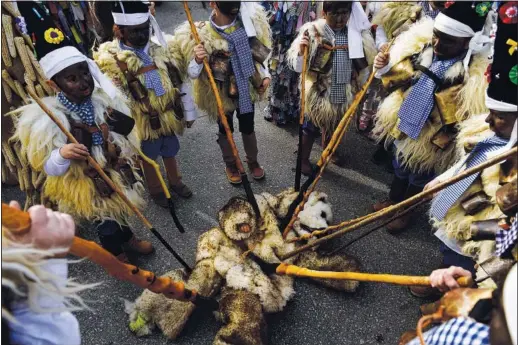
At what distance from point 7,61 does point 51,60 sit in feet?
2.49

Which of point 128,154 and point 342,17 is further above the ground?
point 342,17

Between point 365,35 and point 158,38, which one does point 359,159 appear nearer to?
point 365,35

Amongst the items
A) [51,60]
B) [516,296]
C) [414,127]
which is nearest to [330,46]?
[414,127]

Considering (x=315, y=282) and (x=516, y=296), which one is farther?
(x=315, y=282)

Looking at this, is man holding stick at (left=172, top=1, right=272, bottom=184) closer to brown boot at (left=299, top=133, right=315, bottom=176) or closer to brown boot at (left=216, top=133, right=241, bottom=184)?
brown boot at (left=216, top=133, right=241, bottom=184)

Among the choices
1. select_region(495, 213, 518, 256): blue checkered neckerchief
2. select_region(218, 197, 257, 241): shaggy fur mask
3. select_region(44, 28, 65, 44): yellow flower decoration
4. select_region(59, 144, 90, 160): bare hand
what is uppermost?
select_region(44, 28, 65, 44): yellow flower decoration

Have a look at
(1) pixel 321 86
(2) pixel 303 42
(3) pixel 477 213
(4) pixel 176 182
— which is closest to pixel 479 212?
(3) pixel 477 213

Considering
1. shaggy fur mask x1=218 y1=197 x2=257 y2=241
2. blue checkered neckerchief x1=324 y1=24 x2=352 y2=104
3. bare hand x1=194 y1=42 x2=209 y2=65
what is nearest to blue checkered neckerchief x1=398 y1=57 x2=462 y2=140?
blue checkered neckerchief x1=324 y1=24 x2=352 y2=104

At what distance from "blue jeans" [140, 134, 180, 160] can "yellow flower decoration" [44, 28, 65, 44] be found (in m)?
1.12

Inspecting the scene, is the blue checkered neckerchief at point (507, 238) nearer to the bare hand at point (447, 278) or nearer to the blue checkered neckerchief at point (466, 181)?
the bare hand at point (447, 278)

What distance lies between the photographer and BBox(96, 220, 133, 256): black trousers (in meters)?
2.86

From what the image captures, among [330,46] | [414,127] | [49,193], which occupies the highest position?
[330,46]

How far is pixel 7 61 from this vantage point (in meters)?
2.75

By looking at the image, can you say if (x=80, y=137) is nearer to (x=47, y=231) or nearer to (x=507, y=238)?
(x=47, y=231)
